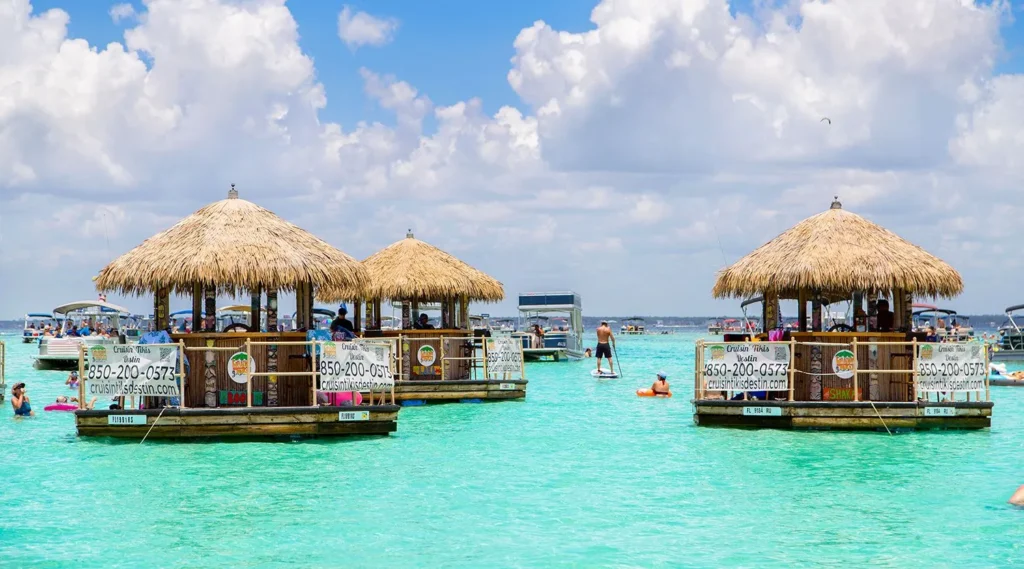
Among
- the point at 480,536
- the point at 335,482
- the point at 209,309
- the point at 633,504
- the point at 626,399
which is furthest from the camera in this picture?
the point at 626,399

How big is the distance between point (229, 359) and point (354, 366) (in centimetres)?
193

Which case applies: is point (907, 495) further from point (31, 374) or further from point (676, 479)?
point (31, 374)

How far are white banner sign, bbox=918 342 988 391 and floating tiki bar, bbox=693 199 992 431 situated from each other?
16 mm

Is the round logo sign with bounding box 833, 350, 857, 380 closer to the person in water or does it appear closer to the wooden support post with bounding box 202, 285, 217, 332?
the wooden support post with bounding box 202, 285, 217, 332

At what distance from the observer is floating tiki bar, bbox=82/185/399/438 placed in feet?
56.7

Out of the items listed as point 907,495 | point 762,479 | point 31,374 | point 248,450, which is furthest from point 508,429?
point 31,374

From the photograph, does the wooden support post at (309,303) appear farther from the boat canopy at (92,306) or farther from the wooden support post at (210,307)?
the boat canopy at (92,306)

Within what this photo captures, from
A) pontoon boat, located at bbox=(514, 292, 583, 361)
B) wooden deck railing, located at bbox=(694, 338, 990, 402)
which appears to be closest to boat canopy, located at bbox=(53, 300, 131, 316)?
pontoon boat, located at bbox=(514, 292, 583, 361)

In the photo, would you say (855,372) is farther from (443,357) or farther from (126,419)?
(126,419)

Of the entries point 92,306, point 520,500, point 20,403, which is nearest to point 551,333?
point 92,306

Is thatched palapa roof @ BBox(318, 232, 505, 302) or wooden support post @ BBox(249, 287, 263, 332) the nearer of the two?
wooden support post @ BBox(249, 287, 263, 332)

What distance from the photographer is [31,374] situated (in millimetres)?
44219

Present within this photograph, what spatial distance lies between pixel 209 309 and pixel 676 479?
26.2 feet

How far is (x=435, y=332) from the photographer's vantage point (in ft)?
88.5
